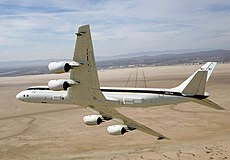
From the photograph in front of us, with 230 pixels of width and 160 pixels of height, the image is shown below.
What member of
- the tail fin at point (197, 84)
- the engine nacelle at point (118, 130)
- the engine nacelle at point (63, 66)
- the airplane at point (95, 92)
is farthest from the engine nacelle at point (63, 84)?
the tail fin at point (197, 84)

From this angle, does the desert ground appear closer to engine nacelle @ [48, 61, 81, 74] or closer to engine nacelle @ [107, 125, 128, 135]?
engine nacelle @ [107, 125, 128, 135]

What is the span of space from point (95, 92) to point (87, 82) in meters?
2.45

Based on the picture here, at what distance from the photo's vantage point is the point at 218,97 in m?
94.6

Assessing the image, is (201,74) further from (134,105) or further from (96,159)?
(96,159)

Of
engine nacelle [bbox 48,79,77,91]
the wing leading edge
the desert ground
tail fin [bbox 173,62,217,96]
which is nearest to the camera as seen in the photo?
the wing leading edge

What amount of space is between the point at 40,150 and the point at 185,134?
25621mm

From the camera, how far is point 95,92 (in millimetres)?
39406

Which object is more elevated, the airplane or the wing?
the airplane

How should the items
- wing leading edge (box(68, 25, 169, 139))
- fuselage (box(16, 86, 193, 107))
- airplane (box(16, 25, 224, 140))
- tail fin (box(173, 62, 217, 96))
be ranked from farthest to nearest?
fuselage (box(16, 86, 193, 107)) < tail fin (box(173, 62, 217, 96)) < airplane (box(16, 25, 224, 140)) < wing leading edge (box(68, 25, 169, 139))

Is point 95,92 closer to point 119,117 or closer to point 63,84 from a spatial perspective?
point 63,84

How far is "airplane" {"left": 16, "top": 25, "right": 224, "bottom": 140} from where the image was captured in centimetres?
3384

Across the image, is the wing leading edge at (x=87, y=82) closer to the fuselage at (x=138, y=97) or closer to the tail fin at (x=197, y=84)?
the fuselage at (x=138, y=97)

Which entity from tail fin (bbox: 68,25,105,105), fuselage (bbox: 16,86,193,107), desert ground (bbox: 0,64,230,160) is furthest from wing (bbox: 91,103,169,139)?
tail fin (bbox: 68,25,105,105)

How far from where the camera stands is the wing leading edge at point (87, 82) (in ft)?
104
